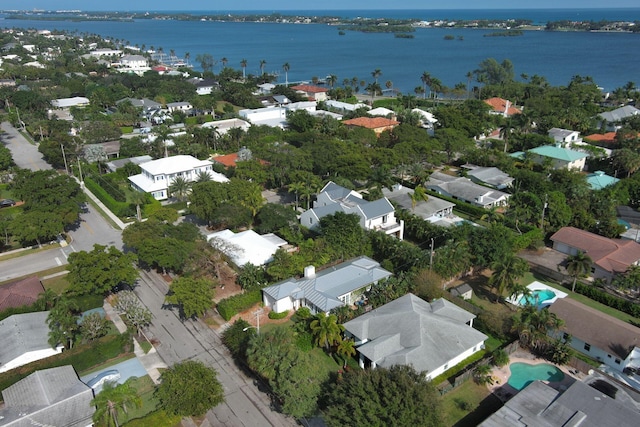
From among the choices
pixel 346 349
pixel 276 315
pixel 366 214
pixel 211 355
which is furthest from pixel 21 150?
pixel 346 349

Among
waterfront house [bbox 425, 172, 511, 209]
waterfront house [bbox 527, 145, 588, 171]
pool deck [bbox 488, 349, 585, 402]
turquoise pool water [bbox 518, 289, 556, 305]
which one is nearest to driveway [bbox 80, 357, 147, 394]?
pool deck [bbox 488, 349, 585, 402]

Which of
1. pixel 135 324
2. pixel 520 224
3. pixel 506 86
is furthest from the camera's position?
pixel 506 86

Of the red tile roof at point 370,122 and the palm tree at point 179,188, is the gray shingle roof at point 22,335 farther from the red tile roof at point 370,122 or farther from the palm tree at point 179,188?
the red tile roof at point 370,122

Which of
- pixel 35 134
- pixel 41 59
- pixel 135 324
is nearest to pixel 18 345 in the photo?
pixel 135 324

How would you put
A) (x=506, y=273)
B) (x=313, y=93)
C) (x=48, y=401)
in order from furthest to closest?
1. (x=313, y=93)
2. (x=506, y=273)
3. (x=48, y=401)

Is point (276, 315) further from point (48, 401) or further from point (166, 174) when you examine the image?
point (166, 174)

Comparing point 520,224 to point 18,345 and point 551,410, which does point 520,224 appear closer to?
point 551,410

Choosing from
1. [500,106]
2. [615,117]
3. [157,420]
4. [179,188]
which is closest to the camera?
[157,420]

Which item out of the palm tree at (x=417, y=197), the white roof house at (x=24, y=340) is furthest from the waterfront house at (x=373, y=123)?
the white roof house at (x=24, y=340)
